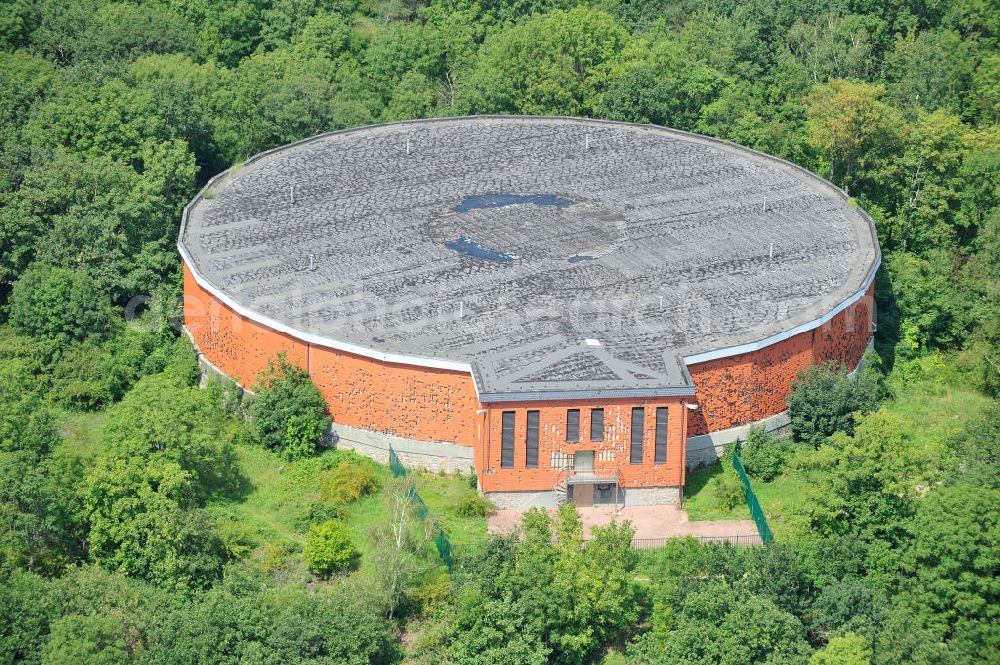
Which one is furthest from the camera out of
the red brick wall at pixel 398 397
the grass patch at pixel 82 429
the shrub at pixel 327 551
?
the grass patch at pixel 82 429

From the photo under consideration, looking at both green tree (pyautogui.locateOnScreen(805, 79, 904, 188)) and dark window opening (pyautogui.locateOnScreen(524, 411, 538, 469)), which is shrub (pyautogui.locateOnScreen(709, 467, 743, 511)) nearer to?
dark window opening (pyautogui.locateOnScreen(524, 411, 538, 469))

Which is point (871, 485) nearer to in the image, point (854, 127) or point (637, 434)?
point (637, 434)

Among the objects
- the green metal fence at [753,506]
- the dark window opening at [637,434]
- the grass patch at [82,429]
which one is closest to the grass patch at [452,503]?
the dark window opening at [637,434]

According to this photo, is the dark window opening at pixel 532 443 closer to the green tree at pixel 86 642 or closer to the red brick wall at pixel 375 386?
the red brick wall at pixel 375 386

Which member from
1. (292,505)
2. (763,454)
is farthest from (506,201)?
(292,505)

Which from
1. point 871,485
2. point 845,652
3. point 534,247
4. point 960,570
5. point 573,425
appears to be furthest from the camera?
point 534,247

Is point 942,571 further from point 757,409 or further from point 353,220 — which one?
point 353,220
